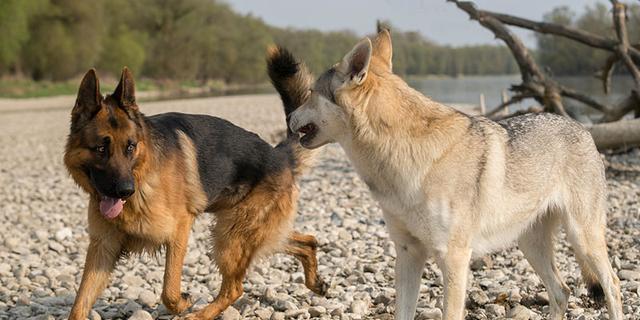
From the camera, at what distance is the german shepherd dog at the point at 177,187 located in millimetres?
4785

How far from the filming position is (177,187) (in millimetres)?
5195

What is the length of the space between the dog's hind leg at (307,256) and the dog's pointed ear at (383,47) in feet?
6.28

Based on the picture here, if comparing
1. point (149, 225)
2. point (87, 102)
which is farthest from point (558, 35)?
point (87, 102)

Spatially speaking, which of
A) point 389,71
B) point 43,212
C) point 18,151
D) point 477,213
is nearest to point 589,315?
point 477,213

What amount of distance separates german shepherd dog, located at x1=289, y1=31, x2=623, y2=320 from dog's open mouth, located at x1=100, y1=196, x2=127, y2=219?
4.51 feet

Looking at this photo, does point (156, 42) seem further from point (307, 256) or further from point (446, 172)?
point (446, 172)

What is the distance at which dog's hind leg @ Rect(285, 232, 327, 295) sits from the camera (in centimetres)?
585

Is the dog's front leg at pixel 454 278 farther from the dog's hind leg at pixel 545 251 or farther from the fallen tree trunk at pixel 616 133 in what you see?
the fallen tree trunk at pixel 616 133

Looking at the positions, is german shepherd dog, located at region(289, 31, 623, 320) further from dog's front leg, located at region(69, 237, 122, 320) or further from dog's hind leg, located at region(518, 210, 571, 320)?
dog's front leg, located at region(69, 237, 122, 320)

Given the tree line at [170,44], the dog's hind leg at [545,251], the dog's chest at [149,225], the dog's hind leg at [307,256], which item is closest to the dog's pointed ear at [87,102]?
the dog's chest at [149,225]

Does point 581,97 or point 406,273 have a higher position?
point 581,97

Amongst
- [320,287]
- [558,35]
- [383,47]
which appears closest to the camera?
[383,47]

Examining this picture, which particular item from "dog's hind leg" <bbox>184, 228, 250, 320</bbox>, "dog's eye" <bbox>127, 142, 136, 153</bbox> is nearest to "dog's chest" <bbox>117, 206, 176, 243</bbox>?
"dog's eye" <bbox>127, 142, 136, 153</bbox>

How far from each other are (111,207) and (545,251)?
336cm
